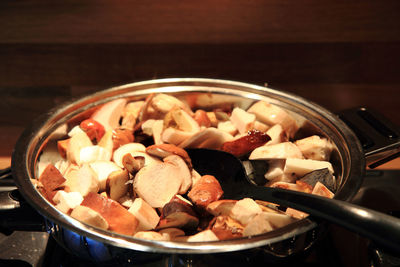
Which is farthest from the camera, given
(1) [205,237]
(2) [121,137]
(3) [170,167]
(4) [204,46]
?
(4) [204,46]

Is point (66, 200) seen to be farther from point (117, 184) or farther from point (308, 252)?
point (308, 252)

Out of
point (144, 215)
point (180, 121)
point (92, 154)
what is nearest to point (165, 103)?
point (180, 121)

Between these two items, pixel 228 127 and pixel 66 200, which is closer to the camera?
pixel 66 200

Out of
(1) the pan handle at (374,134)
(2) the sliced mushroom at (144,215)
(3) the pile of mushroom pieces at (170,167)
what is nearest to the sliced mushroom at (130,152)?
(3) the pile of mushroom pieces at (170,167)

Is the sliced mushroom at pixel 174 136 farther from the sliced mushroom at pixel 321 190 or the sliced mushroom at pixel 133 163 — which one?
the sliced mushroom at pixel 321 190

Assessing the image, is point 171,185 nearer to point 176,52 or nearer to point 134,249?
point 134,249

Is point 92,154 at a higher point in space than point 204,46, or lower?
lower

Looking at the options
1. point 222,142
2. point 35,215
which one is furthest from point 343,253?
point 35,215
